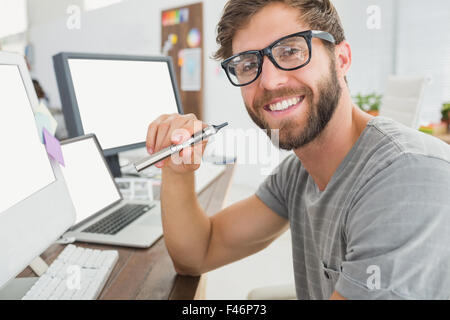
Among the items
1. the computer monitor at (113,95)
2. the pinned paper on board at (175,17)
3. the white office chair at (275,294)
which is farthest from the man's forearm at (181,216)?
the pinned paper on board at (175,17)

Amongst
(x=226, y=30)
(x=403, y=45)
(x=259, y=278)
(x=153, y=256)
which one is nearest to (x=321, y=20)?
(x=226, y=30)

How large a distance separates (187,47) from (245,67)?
2678 millimetres

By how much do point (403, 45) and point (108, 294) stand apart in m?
2.50

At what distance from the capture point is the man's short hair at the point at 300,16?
2.31 feet

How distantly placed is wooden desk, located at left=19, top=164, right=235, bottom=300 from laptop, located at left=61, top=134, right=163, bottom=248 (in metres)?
0.03

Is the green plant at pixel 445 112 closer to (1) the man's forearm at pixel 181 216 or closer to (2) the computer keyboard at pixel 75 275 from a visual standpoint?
(1) the man's forearm at pixel 181 216

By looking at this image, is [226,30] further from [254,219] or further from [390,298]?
[390,298]

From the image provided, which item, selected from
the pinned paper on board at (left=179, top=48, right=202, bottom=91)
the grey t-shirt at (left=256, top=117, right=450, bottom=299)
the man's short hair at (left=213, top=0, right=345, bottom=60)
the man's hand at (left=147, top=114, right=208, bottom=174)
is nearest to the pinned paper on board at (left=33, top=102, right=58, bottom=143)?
the man's hand at (left=147, top=114, right=208, bottom=174)

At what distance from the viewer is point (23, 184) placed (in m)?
0.54

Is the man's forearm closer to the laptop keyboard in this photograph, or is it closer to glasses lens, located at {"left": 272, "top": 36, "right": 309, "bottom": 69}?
the laptop keyboard

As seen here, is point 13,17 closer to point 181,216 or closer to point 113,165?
point 113,165

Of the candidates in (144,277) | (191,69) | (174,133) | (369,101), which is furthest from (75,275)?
(191,69)
